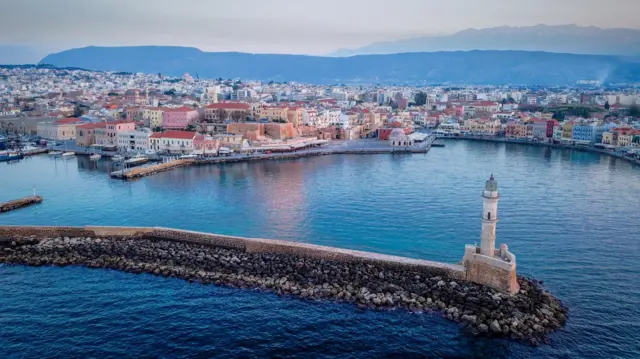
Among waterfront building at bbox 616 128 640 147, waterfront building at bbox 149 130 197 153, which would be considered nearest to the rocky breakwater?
waterfront building at bbox 149 130 197 153

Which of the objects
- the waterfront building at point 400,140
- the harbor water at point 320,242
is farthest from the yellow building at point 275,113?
the harbor water at point 320,242

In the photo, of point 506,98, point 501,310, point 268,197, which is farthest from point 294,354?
point 506,98

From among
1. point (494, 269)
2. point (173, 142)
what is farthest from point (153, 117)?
point (494, 269)

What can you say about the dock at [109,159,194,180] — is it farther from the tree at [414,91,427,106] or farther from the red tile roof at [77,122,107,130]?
the tree at [414,91,427,106]

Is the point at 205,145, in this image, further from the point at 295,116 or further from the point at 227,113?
the point at 295,116

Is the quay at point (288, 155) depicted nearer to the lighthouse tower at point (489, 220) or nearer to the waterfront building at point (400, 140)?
the waterfront building at point (400, 140)

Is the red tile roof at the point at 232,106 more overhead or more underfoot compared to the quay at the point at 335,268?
more overhead
